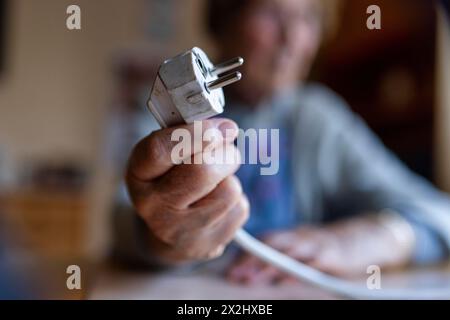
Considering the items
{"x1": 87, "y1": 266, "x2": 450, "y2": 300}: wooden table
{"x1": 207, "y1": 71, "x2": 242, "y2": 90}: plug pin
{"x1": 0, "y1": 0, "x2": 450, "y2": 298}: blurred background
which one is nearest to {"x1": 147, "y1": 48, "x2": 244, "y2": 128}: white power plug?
{"x1": 207, "y1": 71, "x2": 242, "y2": 90}: plug pin

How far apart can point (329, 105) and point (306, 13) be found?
165mm

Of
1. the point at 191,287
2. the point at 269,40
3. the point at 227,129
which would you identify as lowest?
the point at 191,287

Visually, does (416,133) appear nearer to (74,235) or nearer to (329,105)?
(329,105)

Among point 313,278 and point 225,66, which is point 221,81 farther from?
point 313,278

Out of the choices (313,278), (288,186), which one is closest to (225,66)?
(313,278)

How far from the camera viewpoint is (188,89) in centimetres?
18

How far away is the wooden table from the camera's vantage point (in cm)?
28

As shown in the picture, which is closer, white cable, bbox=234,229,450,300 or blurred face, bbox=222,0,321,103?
white cable, bbox=234,229,450,300

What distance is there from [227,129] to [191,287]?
0.15 m

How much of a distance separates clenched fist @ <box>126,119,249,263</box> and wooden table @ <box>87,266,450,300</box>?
0.14 feet

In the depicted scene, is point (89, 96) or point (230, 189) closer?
point (230, 189)

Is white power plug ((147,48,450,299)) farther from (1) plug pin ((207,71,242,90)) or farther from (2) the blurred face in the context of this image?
(2) the blurred face
